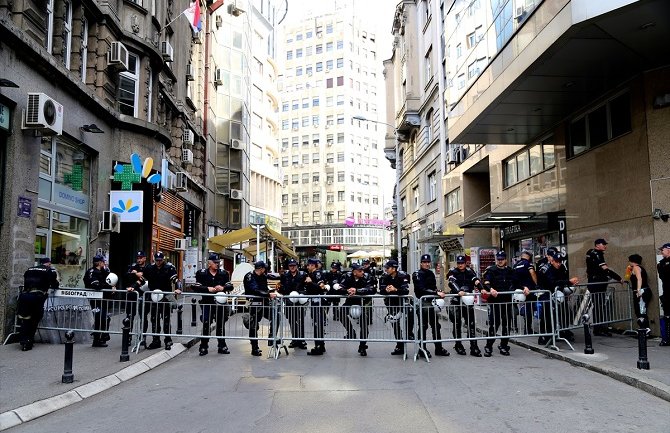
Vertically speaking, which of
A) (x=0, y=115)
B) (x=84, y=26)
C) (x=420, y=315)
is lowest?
(x=420, y=315)

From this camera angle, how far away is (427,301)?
10258 mm

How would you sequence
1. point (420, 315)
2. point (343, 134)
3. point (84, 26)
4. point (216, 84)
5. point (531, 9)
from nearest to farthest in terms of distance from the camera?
1. point (420, 315)
2. point (531, 9)
3. point (84, 26)
4. point (216, 84)
5. point (343, 134)

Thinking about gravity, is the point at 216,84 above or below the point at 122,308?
above

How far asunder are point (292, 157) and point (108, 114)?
77.9 metres

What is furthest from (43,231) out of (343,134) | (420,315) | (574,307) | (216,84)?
(343,134)

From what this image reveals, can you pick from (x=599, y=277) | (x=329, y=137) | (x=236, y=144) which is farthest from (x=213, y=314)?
(x=329, y=137)

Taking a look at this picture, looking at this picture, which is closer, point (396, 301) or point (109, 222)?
point (396, 301)

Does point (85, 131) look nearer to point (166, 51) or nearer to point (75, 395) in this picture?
point (166, 51)

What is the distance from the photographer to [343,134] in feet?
297

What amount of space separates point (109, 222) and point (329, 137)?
253 feet

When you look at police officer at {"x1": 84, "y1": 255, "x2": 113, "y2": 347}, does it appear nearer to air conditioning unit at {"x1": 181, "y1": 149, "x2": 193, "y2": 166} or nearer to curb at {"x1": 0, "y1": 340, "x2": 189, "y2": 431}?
curb at {"x1": 0, "y1": 340, "x2": 189, "y2": 431}

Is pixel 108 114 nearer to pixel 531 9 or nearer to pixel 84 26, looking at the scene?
pixel 84 26

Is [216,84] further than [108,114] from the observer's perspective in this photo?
Yes

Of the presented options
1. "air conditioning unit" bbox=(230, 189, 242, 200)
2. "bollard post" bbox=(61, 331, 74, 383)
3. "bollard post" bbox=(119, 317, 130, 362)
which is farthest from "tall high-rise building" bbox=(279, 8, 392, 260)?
"bollard post" bbox=(61, 331, 74, 383)
